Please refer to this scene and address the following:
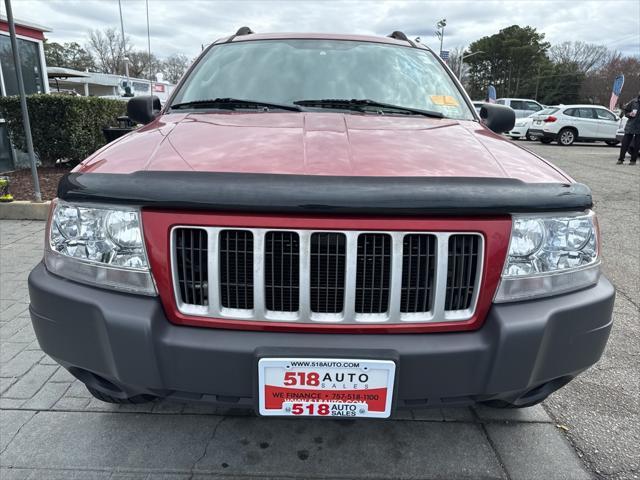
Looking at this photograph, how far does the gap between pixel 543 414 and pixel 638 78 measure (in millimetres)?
55908

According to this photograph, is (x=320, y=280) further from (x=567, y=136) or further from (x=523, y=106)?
(x=523, y=106)

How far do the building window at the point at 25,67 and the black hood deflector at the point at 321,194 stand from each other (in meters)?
9.84

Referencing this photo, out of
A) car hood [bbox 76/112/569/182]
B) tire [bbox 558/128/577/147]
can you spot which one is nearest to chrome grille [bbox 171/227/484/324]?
car hood [bbox 76/112/569/182]

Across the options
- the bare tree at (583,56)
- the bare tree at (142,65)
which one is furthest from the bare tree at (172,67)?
the bare tree at (583,56)

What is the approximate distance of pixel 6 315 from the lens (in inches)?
128

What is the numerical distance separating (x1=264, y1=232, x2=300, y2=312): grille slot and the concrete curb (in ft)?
18.0

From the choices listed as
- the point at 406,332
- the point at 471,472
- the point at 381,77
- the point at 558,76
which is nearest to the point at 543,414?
the point at 471,472

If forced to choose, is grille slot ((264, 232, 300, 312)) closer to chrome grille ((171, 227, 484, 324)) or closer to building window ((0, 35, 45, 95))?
chrome grille ((171, 227, 484, 324))

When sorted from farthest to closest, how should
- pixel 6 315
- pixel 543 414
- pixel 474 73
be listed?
1. pixel 474 73
2. pixel 6 315
3. pixel 543 414

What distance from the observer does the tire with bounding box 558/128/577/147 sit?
18188 millimetres

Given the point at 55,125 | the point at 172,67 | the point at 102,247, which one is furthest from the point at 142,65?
the point at 102,247

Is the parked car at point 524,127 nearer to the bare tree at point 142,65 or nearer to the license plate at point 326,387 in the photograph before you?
the license plate at point 326,387

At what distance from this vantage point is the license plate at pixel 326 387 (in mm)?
1471

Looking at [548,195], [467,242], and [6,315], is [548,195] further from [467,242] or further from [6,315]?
[6,315]
